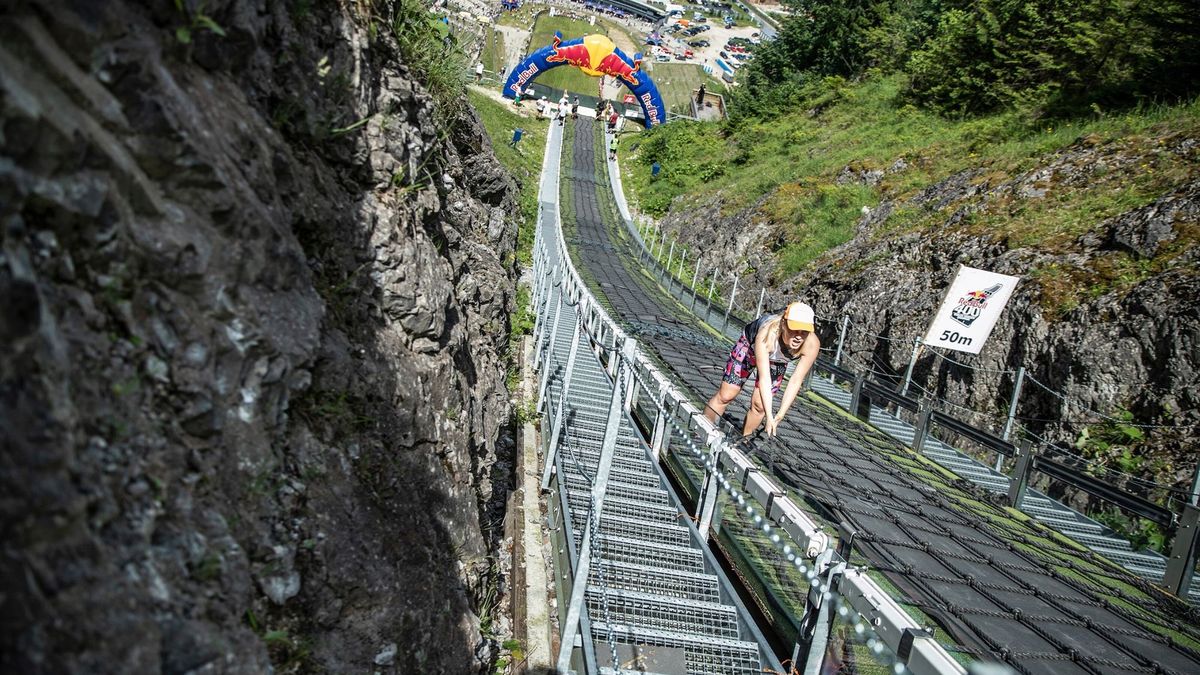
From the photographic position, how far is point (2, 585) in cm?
145

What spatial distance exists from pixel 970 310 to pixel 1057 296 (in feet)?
6.83

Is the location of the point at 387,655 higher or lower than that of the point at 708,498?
lower

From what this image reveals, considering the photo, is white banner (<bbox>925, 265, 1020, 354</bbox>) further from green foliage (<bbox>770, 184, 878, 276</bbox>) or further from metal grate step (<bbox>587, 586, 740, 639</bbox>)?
green foliage (<bbox>770, 184, 878, 276</bbox>)

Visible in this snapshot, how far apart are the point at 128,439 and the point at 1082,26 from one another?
80.4 ft

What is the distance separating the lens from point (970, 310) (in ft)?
36.8

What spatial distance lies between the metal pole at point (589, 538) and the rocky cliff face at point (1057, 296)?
7.86 meters

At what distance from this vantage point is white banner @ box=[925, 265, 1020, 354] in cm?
1099

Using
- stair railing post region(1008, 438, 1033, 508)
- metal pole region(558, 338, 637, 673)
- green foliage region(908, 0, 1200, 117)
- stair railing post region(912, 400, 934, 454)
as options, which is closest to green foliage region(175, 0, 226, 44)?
metal pole region(558, 338, 637, 673)

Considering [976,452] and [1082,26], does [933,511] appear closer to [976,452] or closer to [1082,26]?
[976,452]

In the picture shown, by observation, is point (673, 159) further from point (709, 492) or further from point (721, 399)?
point (709, 492)

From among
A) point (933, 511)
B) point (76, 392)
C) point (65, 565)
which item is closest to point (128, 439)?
point (76, 392)

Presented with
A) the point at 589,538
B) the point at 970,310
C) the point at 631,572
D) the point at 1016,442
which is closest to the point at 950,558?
the point at 631,572

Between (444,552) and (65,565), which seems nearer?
(65,565)

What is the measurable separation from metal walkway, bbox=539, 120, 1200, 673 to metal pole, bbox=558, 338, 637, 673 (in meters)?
0.63
